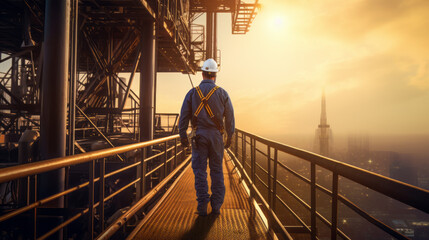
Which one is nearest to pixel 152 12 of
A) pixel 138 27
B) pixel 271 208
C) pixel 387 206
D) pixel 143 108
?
pixel 138 27

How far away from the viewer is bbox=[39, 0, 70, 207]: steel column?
16.7 feet

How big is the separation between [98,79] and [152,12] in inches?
247

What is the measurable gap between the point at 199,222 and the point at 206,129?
1.56 meters

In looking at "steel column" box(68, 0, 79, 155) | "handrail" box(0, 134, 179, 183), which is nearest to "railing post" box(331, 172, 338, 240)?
"handrail" box(0, 134, 179, 183)

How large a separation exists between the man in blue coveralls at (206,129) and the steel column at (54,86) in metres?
3.43

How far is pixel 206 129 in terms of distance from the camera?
3.80 meters

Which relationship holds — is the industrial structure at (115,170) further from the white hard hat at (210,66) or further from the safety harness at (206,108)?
the white hard hat at (210,66)

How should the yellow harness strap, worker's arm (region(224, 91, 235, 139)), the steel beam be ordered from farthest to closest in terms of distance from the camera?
the steel beam < worker's arm (region(224, 91, 235, 139)) < the yellow harness strap

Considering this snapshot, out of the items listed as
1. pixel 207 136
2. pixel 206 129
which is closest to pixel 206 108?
pixel 206 129

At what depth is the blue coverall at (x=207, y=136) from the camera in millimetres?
3793

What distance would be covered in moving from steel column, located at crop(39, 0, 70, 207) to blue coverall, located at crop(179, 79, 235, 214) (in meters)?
3.43

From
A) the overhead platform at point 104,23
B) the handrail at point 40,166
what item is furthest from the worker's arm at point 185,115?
the overhead platform at point 104,23

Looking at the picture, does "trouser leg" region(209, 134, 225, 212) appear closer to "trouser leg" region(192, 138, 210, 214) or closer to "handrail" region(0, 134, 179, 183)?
"trouser leg" region(192, 138, 210, 214)

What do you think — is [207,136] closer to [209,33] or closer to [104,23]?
[104,23]
